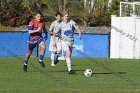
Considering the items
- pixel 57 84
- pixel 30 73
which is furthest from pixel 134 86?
pixel 30 73

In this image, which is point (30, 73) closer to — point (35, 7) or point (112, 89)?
point (112, 89)

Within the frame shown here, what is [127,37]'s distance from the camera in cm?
3266

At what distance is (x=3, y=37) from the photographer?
34.0 meters

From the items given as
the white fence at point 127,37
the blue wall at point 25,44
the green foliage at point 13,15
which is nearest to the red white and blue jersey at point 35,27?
the white fence at point 127,37

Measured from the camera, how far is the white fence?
107 feet

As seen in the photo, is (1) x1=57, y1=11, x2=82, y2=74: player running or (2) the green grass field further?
(1) x1=57, y1=11, x2=82, y2=74: player running

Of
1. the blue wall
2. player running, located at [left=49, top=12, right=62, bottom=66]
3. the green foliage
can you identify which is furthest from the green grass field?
the green foliage

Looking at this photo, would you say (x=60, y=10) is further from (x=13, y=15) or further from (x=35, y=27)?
(x=35, y=27)

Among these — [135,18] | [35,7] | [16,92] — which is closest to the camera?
[16,92]

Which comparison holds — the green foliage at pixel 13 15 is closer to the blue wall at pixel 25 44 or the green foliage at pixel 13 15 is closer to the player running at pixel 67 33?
the blue wall at pixel 25 44

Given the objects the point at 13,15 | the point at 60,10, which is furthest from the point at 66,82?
the point at 60,10

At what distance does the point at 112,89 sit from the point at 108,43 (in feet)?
66.5

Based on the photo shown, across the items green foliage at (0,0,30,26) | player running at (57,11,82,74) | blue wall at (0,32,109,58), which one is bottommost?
blue wall at (0,32,109,58)

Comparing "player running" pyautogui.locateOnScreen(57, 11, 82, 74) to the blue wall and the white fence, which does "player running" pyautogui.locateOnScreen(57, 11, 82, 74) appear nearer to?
the white fence
